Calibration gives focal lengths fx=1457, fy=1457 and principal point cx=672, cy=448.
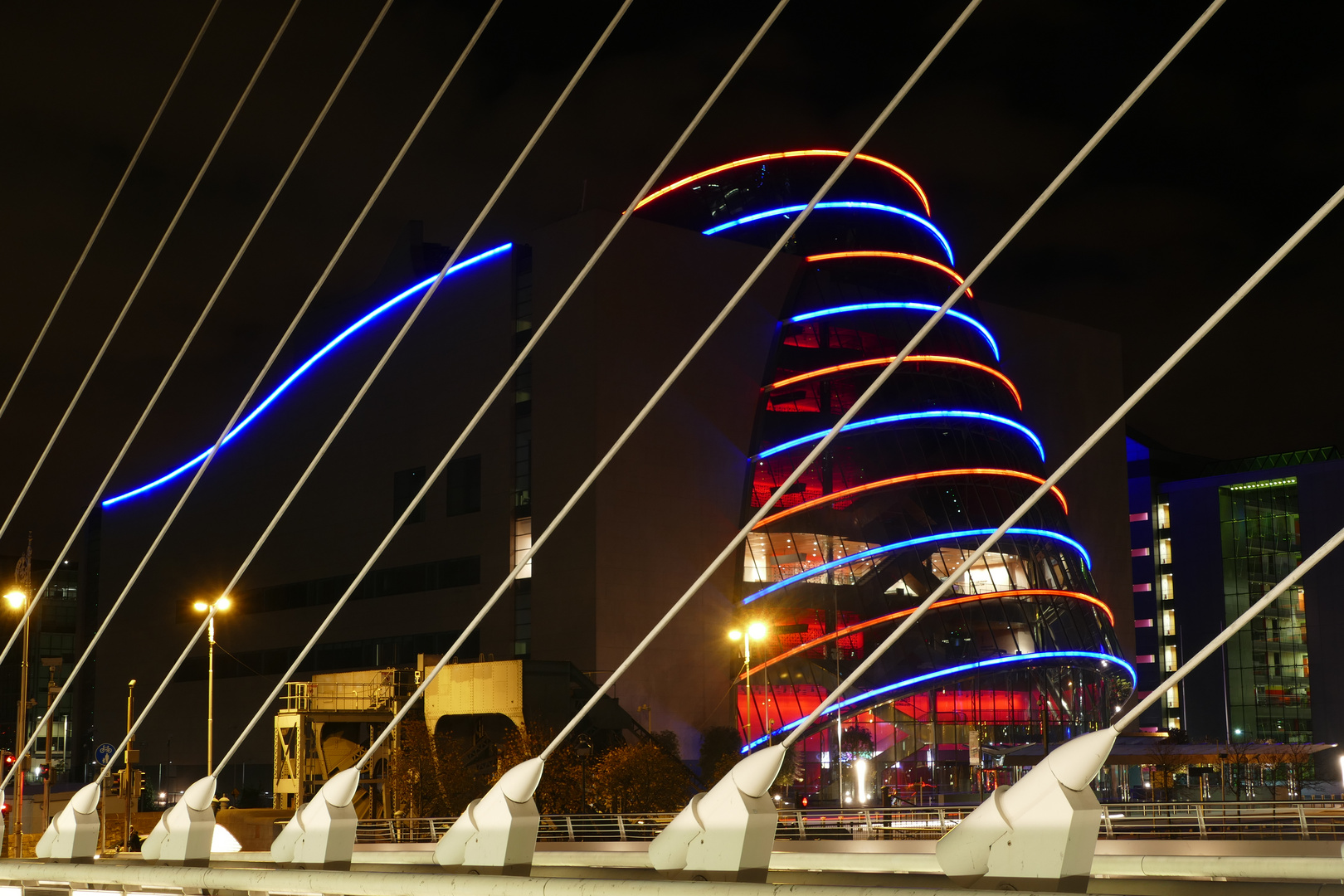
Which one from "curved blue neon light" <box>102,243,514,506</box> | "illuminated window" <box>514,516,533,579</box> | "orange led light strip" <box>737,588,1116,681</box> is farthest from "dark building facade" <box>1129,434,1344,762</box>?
"curved blue neon light" <box>102,243,514,506</box>

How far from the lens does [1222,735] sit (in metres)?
97.6

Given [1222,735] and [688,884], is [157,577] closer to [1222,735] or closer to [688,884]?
[1222,735]

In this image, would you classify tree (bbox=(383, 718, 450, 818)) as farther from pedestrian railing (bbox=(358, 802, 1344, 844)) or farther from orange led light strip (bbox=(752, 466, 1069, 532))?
orange led light strip (bbox=(752, 466, 1069, 532))

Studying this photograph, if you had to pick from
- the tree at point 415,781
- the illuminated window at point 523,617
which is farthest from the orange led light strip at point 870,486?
the tree at point 415,781

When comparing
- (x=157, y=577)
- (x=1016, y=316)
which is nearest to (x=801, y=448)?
(x=1016, y=316)

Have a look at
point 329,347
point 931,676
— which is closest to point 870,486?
point 931,676

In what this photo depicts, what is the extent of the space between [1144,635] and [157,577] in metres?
70.7

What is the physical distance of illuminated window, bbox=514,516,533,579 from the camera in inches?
2319

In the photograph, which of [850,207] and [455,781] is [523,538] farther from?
[850,207]

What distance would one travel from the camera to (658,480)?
57.4 metres

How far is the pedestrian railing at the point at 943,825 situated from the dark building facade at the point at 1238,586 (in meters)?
59.5

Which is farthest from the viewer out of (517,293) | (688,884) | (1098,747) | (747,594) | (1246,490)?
(1246,490)

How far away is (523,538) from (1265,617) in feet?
198

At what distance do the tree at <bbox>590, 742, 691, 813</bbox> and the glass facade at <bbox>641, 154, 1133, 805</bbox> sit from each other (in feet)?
31.8
